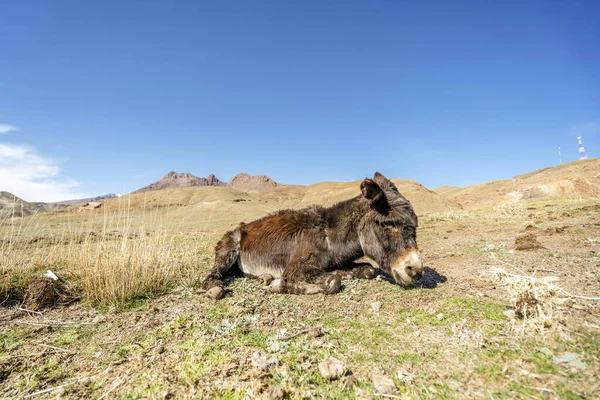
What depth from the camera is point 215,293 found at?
13.7 ft

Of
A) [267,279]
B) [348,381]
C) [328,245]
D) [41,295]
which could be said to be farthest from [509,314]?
[41,295]

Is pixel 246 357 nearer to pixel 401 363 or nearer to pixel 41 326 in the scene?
pixel 401 363

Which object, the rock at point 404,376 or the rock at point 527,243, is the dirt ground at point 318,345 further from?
the rock at point 527,243

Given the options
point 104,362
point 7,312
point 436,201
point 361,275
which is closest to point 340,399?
point 104,362

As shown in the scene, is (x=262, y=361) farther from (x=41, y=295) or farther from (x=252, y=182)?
(x=252, y=182)

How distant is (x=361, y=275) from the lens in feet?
15.7

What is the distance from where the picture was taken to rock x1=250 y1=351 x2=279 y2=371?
225cm

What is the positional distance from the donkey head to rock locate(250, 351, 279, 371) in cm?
219

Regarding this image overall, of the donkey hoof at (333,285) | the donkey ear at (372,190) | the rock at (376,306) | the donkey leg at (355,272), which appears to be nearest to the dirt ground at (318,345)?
the rock at (376,306)

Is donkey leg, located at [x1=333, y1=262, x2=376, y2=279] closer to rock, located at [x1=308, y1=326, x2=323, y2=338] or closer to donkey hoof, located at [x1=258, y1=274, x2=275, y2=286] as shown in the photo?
donkey hoof, located at [x1=258, y1=274, x2=275, y2=286]

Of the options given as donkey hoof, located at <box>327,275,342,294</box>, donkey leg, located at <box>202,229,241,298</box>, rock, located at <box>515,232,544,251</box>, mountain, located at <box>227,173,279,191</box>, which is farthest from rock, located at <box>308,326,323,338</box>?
mountain, located at <box>227,173,279,191</box>

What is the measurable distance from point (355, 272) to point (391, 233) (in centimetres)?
110

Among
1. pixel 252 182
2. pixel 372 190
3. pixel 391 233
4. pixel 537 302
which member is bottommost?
pixel 537 302

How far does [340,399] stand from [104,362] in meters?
2.17
